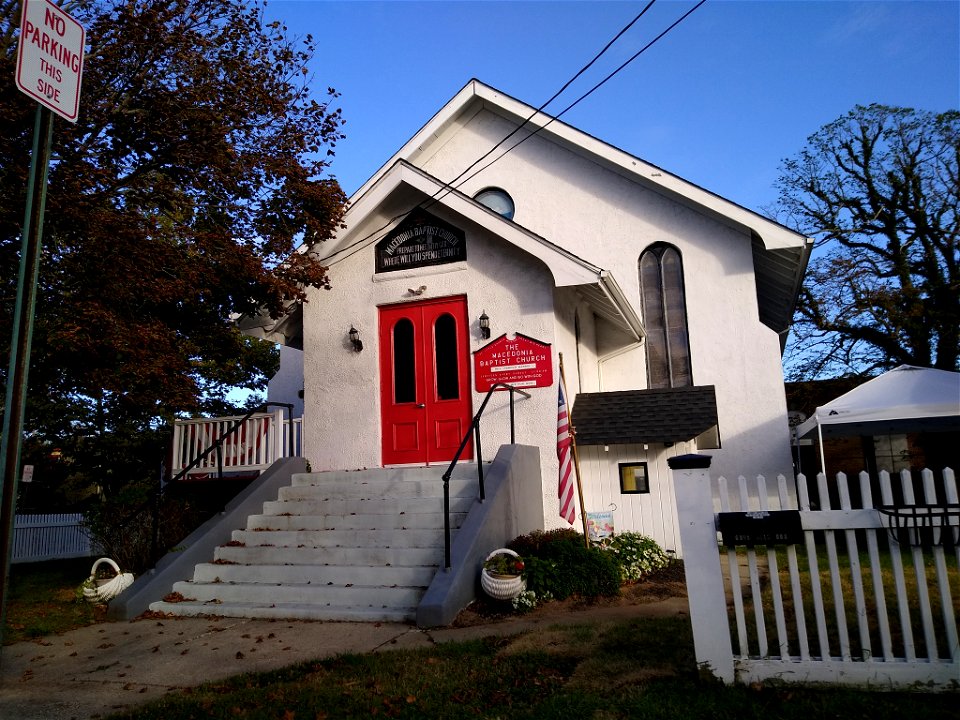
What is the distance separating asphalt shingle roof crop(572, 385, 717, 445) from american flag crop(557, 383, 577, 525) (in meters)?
1.56

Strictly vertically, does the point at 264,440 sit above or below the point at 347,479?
above

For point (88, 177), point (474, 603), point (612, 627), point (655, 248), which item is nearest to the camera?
point (612, 627)

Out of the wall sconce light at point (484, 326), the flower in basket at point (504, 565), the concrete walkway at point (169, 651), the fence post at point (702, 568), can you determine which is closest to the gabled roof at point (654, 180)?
the wall sconce light at point (484, 326)

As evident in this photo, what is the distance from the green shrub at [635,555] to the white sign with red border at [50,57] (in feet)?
25.1

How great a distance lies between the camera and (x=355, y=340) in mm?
11500

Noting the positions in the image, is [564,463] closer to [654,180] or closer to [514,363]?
[514,363]

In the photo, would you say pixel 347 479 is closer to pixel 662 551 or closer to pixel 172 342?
pixel 172 342

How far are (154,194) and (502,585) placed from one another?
26.0 feet

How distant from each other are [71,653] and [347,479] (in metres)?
4.18

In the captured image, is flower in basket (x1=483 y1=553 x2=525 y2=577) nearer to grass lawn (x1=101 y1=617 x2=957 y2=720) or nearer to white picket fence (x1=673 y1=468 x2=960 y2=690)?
grass lawn (x1=101 y1=617 x2=957 y2=720)

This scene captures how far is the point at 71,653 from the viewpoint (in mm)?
6840

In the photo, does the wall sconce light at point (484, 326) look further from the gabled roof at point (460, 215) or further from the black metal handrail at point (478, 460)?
the gabled roof at point (460, 215)

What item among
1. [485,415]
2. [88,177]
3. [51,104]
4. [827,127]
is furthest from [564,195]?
[827,127]

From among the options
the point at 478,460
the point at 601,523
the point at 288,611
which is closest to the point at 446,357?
the point at 478,460
